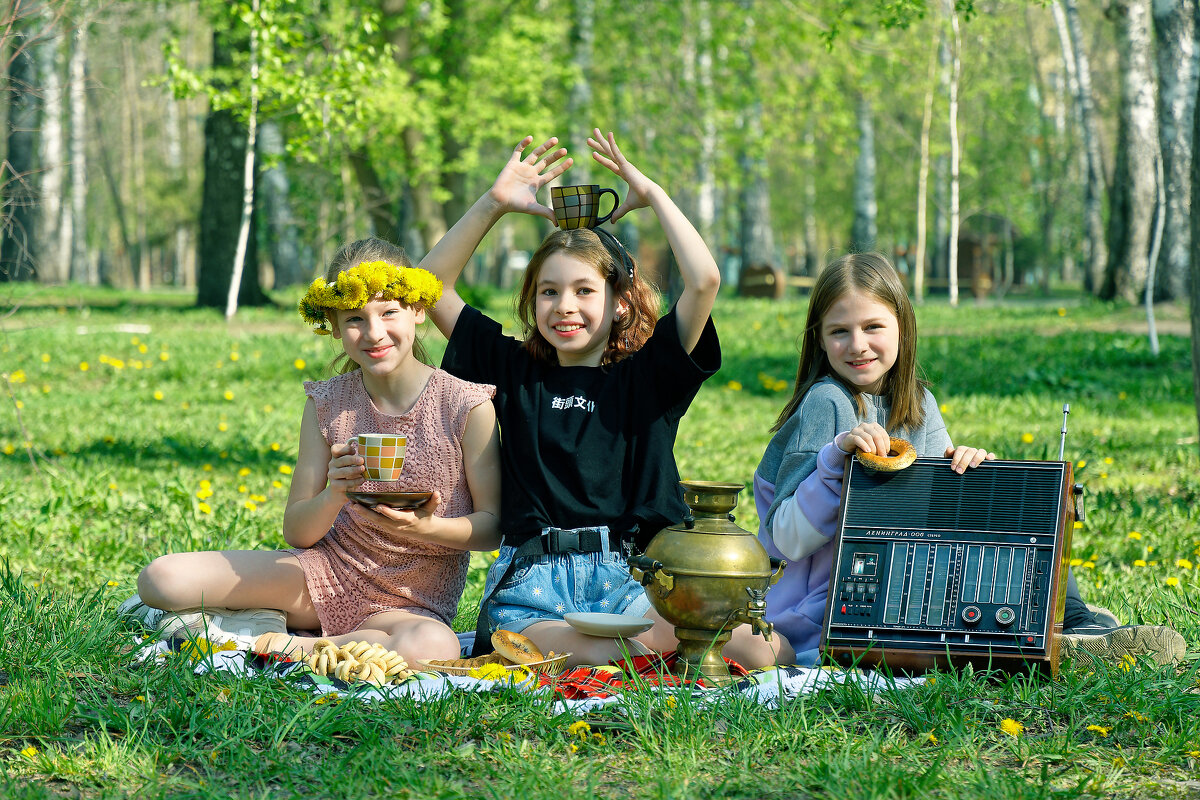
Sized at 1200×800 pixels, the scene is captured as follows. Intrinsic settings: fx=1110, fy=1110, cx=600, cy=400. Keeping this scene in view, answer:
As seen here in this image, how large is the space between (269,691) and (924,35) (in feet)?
72.7

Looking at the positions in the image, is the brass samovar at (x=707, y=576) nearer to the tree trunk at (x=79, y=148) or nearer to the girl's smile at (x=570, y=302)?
the girl's smile at (x=570, y=302)

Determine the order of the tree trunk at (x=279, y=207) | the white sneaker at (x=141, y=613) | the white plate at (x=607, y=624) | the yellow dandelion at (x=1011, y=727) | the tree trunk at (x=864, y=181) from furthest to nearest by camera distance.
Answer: the tree trunk at (x=864, y=181) → the tree trunk at (x=279, y=207) → the white sneaker at (x=141, y=613) → the white plate at (x=607, y=624) → the yellow dandelion at (x=1011, y=727)

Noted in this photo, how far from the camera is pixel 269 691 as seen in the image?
2.88m

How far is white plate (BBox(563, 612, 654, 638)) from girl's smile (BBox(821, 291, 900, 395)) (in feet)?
3.45

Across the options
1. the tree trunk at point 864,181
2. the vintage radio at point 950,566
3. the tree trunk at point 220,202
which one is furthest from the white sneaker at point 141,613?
the tree trunk at point 864,181

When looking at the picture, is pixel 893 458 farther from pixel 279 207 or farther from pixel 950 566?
pixel 279 207

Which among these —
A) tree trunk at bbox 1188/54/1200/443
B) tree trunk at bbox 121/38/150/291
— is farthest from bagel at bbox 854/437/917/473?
tree trunk at bbox 121/38/150/291

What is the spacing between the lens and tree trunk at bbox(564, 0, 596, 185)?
19078 millimetres

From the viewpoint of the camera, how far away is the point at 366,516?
11.1ft

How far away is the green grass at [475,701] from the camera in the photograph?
2441 mm

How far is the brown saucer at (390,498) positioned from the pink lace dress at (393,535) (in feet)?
1.29

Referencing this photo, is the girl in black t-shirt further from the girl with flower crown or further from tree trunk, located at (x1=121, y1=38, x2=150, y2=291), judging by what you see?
tree trunk, located at (x1=121, y1=38, x2=150, y2=291)

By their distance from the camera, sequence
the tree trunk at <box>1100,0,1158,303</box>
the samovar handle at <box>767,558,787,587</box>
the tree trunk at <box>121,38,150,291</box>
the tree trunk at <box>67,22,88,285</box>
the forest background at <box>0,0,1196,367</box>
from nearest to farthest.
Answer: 1. the samovar handle at <box>767,558,787,587</box>
2. the forest background at <box>0,0,1196,367</box>
3. the tree trunk at <box>1100,0,1158,303</box>
4. the tree trunk at <box>67,22,88,285</box>
5. the tree trunk at <box>121,38,150,291</box>

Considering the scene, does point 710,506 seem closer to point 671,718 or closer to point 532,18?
point 671,718
